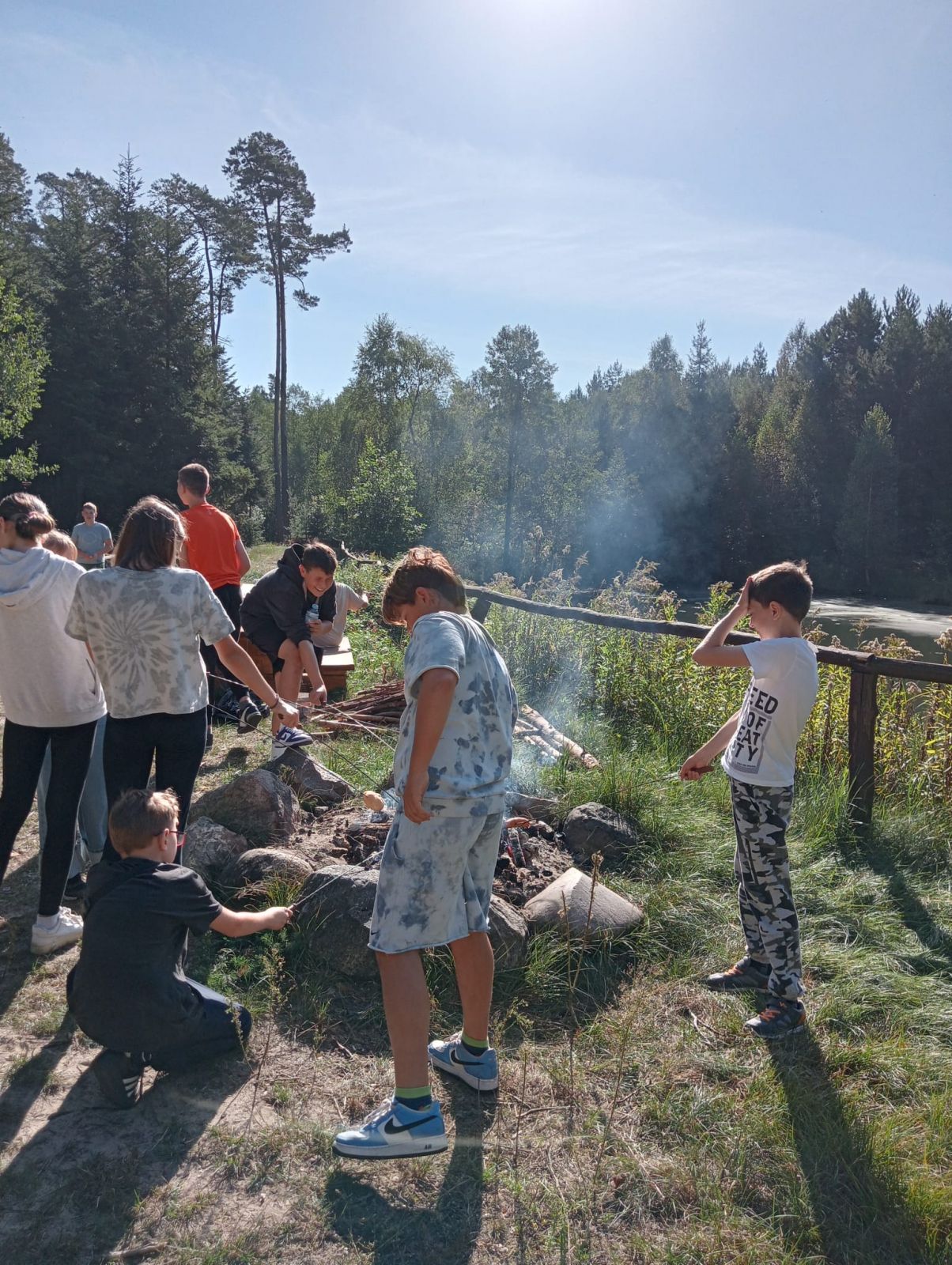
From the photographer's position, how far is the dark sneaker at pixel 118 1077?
8.72 ft

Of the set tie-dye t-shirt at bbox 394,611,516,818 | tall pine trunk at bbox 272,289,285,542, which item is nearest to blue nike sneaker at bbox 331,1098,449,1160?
tie-dye t-shirt at bbox 394,611,516,818

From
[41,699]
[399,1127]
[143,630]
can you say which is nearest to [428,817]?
[399,1127]

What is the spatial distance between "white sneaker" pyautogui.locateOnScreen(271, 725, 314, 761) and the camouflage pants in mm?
2017

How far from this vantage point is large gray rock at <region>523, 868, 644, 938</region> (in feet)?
11.7

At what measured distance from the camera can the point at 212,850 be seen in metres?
4.09

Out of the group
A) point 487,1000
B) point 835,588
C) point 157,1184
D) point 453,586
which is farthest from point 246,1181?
point 835,588

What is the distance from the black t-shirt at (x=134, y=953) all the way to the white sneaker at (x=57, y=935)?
0.96 meters

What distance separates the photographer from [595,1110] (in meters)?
2.73

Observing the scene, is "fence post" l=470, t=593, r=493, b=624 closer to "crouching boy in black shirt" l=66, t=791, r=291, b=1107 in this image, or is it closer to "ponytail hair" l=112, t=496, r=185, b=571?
"ponytail hair" l=112, t=496, r=185, b=571

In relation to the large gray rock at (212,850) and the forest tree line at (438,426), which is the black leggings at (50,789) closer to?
the large gray rock at (212,850)

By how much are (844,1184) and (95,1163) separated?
2.07 metres

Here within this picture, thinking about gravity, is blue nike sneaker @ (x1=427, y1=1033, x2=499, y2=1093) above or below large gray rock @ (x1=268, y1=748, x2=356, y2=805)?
below

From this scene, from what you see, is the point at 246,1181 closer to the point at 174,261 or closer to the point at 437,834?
the point at 437,834

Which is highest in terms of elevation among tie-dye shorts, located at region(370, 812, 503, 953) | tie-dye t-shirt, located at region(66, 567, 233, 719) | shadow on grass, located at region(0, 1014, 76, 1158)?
tie-dye t-shirt, located at region(66, 567, 233, 719)
